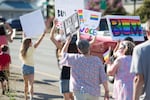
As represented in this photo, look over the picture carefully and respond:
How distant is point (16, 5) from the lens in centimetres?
7912

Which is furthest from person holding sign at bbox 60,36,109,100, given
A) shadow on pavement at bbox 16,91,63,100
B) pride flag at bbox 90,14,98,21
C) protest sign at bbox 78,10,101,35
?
shadow on pavement at bbox 16,91,63,100

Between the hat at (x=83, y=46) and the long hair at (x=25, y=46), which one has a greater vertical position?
the hat at (x=83, y=46)

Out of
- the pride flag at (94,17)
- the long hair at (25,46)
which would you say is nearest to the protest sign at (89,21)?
the pride flag at (94,17)

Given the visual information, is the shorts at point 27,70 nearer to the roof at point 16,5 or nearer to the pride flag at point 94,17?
the pride flag at point 94,17

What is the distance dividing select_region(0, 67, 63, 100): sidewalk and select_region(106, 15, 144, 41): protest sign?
2060mm

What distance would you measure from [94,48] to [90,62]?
6.05m

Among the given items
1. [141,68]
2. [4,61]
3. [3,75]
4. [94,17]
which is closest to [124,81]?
[141,68]

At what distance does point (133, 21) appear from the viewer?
496 inches

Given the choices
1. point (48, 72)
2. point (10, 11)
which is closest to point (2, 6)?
point (10, 11)

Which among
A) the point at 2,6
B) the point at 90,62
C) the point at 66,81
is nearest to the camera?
the point at 90,62

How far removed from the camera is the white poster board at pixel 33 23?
9.11 m

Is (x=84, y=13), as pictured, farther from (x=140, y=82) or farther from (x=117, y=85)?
(x=140, y=82)

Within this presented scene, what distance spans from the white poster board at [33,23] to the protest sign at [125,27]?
3.41m

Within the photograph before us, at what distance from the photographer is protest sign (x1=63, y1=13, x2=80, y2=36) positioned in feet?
25.9
